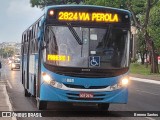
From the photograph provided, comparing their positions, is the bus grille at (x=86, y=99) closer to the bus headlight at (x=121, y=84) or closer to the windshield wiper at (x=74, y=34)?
the bus headlight at (x=121, y=84)

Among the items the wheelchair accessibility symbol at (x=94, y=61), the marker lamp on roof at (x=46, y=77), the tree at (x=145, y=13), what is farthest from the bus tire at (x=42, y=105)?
the tree at (x=145, y=13)

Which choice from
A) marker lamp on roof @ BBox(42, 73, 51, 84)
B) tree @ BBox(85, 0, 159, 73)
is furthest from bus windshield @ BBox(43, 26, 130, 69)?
tree @ BBox(85, 0, 159, 73)

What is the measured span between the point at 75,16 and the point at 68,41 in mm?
794

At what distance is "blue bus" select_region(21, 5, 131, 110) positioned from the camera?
14445mm

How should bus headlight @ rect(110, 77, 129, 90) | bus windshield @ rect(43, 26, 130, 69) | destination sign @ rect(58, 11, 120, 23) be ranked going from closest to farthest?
1. bus windshield @ rect(43, 26, 130, 69)
2. bus headlight @ rect(110, 77, 129, 90)
3. destination sign @ rect(58, 11, 120, 23)

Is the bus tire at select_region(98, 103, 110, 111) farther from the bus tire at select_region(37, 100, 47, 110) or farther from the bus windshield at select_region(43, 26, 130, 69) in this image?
the bus windshield at select_region(43, 26, 130, 69)

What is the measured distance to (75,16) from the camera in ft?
48.6

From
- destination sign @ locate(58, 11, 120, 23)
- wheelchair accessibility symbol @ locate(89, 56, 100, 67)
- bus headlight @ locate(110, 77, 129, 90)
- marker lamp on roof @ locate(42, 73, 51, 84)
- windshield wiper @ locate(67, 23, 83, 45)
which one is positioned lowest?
bus headlight @ locate(110, 77, 129, 90)

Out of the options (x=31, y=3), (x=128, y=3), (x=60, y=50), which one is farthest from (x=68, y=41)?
(x=31, y=3)

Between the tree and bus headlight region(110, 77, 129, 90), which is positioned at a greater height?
the tree

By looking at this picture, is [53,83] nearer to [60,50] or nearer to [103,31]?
[60,50]

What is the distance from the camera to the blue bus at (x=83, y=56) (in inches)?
569

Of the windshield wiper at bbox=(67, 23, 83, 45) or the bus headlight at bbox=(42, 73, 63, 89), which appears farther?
the windshield wiper at bbox=(67, 23, 83, 45)

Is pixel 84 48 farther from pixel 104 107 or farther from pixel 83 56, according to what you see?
pixel 104 107
